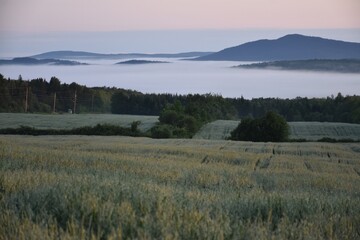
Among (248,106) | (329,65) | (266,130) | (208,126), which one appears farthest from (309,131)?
(329,65)

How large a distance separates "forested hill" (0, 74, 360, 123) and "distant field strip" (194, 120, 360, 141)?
81.4 ft

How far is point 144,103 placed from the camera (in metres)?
135

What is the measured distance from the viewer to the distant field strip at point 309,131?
72.3 m

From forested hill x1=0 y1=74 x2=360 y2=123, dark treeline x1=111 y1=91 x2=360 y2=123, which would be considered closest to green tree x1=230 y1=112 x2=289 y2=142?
forested hill x1=0 y1=74 x2=360 y2=123

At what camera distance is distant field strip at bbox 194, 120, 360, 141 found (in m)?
72.3

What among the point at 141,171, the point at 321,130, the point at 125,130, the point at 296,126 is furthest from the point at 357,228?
the point at 296,126

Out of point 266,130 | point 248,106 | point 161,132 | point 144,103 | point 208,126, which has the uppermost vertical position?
point 144,103

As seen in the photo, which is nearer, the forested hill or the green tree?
the green tree

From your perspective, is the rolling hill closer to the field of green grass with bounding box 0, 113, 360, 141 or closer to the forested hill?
the forested hill

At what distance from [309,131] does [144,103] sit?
6334 cm

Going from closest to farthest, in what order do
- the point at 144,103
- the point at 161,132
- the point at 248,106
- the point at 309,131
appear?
the point at 161,132, the point at 309,131, the point at 144,103, the point at 248,106

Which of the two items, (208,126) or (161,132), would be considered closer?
(161,132)

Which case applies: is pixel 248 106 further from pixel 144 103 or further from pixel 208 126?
pixel 208 126

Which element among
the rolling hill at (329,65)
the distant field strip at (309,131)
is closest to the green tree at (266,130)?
the distant field strip at (309,131)
